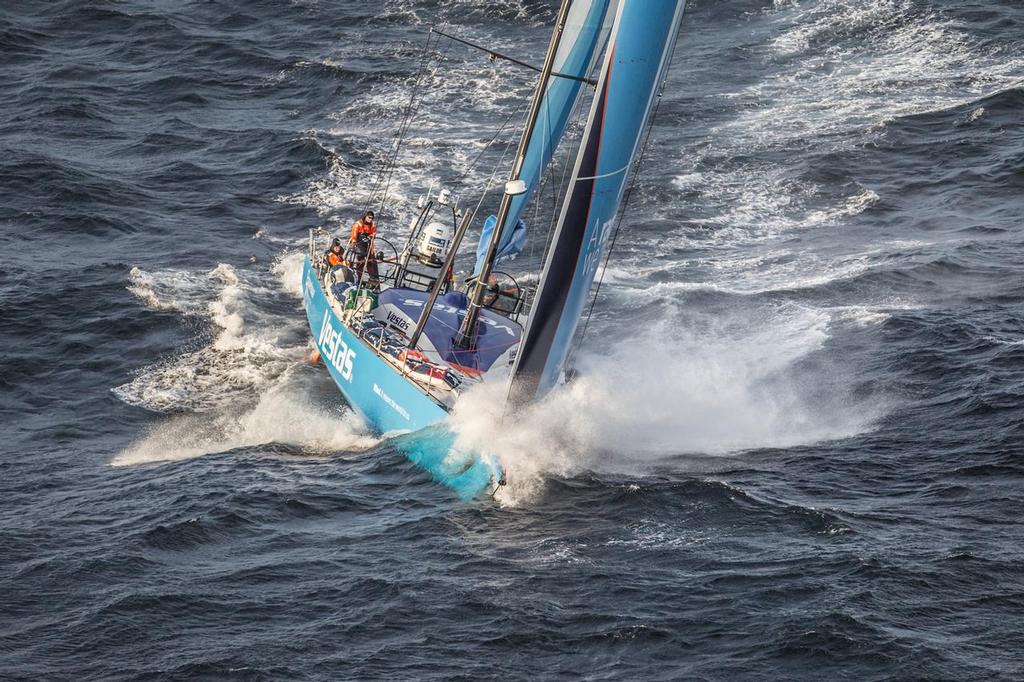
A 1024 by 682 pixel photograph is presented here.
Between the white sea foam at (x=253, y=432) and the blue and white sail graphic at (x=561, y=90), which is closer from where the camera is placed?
the blue and white sail graphic at (x=561, y=90)

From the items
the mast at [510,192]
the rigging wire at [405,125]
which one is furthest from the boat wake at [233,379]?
the rigging wire at [405,125]

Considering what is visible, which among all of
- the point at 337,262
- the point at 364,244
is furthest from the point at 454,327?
the point at 337,262

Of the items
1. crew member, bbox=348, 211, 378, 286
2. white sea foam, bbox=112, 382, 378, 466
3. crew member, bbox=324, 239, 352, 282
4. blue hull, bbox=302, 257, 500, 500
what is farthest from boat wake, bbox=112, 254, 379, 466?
crew member, bbox=348, 211, 378, 286

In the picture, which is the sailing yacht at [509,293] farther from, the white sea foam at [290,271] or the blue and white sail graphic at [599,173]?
the white sea foam at [290,271]

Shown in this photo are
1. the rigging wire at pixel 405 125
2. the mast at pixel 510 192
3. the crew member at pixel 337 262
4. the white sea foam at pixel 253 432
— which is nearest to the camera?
the mast at pixel 510 192

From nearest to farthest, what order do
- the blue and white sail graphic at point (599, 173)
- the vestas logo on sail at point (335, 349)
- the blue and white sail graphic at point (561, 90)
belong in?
the blue and white sail graphic at point (599, 173) → the blue and white sail graphic at point (561, 90) → the vestas logo on sail at point (335, 349)

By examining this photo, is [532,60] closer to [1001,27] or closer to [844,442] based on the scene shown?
[1001,27]

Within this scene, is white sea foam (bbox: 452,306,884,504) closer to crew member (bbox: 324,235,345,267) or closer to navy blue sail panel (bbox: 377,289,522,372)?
navy blue sail panel (bbox: 377,289,522,372)
